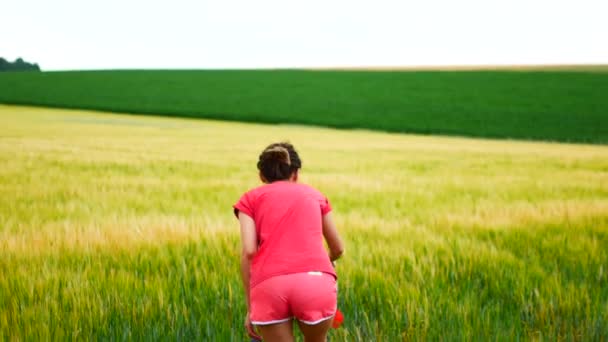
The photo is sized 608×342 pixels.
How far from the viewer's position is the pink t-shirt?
195 centimetres

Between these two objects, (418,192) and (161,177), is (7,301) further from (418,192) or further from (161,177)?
(161,177)

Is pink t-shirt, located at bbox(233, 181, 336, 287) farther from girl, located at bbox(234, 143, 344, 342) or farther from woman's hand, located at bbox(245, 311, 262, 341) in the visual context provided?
woman's hand, located at bbox(245, 311, 262, 341)

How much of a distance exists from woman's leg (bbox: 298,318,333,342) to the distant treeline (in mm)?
92179

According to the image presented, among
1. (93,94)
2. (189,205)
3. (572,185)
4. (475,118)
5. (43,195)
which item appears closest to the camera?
(189,205)

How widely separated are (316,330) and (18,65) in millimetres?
95975

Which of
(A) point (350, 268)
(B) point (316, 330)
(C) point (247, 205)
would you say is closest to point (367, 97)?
(A) point (350, 268)

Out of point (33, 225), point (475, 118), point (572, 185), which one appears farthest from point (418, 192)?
point (475, 118)

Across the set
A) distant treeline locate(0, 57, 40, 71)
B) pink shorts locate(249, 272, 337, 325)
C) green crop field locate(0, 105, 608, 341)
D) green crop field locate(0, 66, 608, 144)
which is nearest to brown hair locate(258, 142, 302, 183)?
pink shorts locate(249, 272, 337, 325)

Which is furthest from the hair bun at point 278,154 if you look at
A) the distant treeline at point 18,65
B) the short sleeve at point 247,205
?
the distant treeline at point 18,65

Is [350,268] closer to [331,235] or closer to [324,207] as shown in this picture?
[331,235]

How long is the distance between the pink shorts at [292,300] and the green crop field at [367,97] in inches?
1206

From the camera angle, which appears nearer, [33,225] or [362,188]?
[33,225]

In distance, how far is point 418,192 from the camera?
662 centimetres

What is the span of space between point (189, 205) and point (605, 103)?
144 feet
